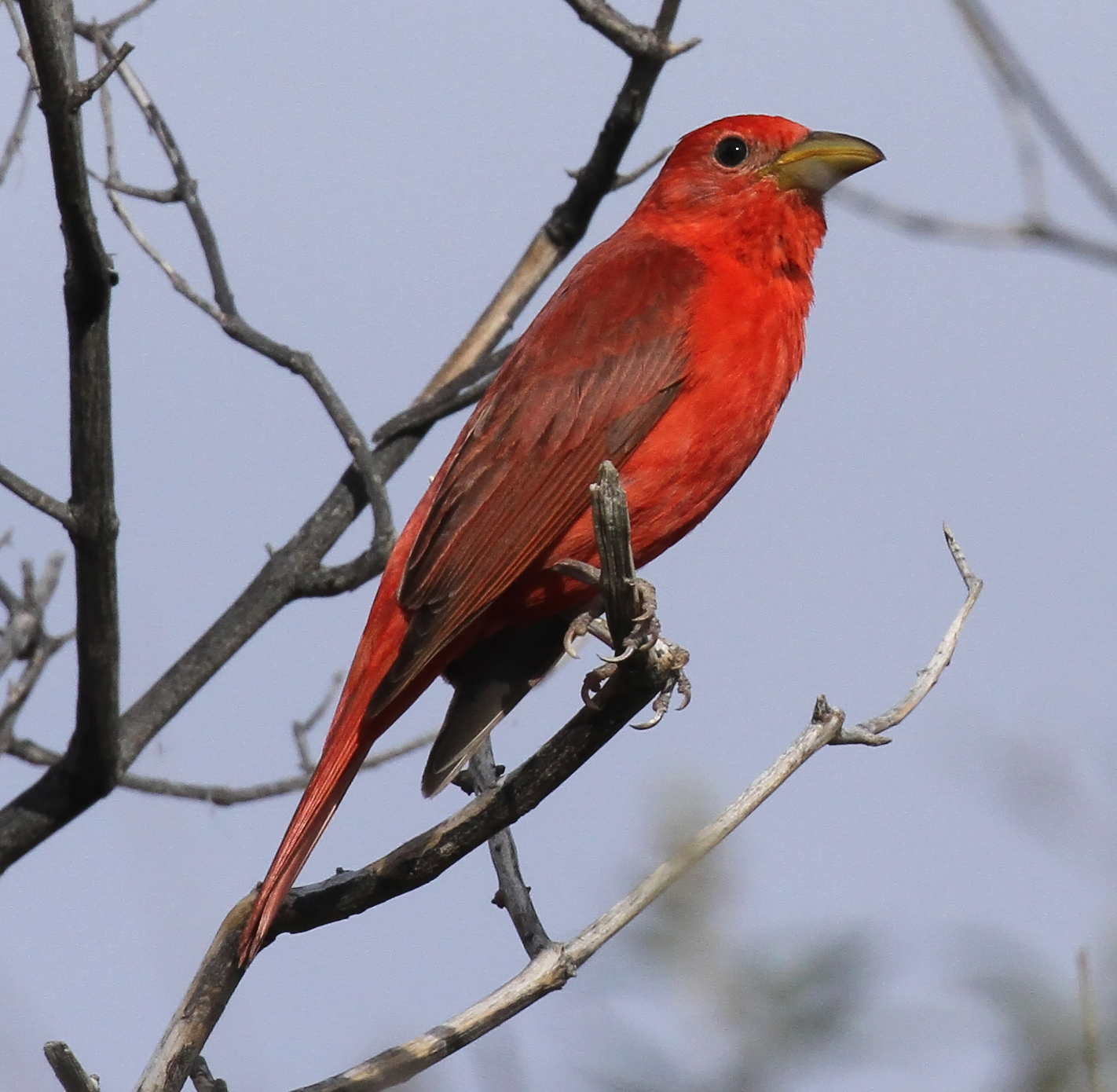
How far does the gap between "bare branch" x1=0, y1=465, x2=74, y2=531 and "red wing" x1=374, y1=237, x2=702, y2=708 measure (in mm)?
782

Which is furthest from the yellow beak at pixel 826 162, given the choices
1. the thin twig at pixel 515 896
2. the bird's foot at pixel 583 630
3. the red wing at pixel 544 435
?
the thin twig at pixel 515 896

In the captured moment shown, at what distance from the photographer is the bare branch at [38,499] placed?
12.5 ft

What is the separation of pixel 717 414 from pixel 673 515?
0.91 ft

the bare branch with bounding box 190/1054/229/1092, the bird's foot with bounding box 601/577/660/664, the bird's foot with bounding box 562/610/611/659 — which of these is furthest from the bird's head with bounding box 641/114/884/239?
the bare branch with bounding box 190/1054/229/1092

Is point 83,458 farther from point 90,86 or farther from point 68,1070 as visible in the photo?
point 68,1070

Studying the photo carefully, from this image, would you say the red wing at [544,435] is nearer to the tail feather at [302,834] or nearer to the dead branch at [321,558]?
the tail feather at [302,834]

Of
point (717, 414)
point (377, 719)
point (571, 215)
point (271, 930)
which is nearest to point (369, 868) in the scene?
point (271, 930)

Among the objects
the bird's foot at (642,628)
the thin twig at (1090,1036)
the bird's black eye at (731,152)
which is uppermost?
the bird's black eye at (731,152)

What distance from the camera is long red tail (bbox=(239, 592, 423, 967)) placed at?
12.5 ft

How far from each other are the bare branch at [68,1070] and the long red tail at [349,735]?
0.74 m

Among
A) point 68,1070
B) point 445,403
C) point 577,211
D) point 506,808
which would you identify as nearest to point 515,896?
point 506,808

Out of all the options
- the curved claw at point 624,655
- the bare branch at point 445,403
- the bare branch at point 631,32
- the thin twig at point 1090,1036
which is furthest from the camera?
the bare branch at point 445,403

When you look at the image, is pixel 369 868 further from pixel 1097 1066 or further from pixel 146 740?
pixel 1097 1066

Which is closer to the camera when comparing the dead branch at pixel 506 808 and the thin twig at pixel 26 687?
the dead branch at pixel 506 808
